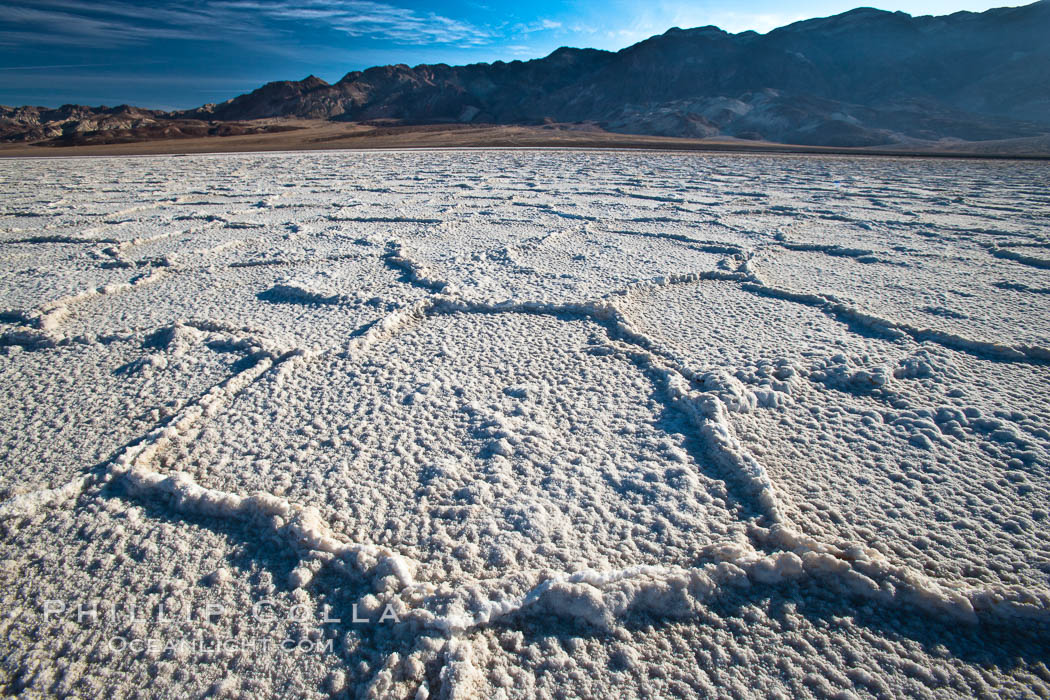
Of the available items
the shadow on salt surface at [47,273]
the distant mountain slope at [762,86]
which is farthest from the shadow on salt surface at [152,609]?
the distant mountain slope at [762,86]

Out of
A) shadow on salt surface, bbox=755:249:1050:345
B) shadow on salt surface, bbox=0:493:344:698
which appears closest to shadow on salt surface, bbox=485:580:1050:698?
shadow on salt surface, bbox=0:493:344:698

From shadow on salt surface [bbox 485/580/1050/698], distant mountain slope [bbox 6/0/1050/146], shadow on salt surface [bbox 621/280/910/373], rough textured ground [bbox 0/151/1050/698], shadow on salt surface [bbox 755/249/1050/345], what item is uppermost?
distant mountain slope [bbox 6/0/1050/146]

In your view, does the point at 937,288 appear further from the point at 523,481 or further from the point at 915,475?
the point at 523,481

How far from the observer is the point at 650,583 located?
0.83m

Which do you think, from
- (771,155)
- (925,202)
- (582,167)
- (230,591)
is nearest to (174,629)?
(230,591)

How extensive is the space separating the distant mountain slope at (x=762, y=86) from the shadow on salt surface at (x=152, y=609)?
1111 inches

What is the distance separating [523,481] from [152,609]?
26.0 inches

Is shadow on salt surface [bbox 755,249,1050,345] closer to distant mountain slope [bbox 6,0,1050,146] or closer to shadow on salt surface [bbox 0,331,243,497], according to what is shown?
shadow on salt surface [bbox 0,331,243,497]

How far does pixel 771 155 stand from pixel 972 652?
475 inches

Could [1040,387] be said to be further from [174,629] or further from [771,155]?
[771,155]

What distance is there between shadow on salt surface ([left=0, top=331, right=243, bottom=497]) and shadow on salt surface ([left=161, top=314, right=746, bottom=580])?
0.61ft

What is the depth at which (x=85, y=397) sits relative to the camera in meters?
1.37

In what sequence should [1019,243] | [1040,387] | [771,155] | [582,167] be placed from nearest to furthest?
[1040,387]
[1019,243]
[582,167]
[771,155]

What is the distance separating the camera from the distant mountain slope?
27.1m
